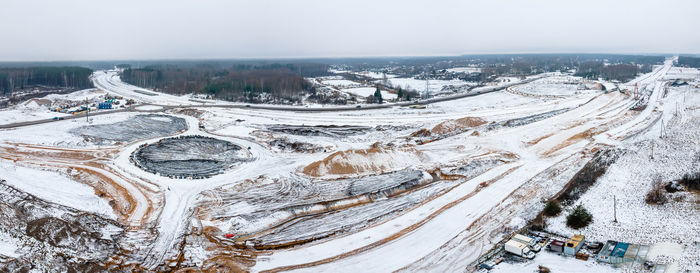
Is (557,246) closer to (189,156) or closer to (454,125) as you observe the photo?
(189,156)

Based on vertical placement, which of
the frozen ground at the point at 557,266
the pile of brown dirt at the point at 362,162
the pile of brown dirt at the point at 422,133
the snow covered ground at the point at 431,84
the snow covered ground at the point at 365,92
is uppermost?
the snow covered ground at the point at 431,84

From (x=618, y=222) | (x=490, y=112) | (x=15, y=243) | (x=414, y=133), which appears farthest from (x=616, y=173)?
(x=15, y=243)

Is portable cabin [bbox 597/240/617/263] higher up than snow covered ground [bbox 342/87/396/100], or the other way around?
snow covered ground [bbox 342/87/396/100]

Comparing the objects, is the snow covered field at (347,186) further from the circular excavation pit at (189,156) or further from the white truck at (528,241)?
the white truck at (528,241)

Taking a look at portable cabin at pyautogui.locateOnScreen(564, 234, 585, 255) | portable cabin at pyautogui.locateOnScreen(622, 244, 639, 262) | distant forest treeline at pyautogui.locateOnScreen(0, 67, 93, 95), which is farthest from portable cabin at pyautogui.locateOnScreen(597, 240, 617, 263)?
distant forest treeline at pyautogui.locateOnScreen(0, 67, 93, 95)

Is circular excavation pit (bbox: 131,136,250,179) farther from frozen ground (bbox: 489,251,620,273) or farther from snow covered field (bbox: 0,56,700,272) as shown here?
frozen ground (bbox: 489,251,620,273)

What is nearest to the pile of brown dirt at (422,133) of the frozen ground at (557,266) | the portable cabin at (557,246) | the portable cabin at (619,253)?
the portable cabin at (557,246)

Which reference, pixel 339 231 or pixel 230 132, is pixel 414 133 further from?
pixel 339 231
